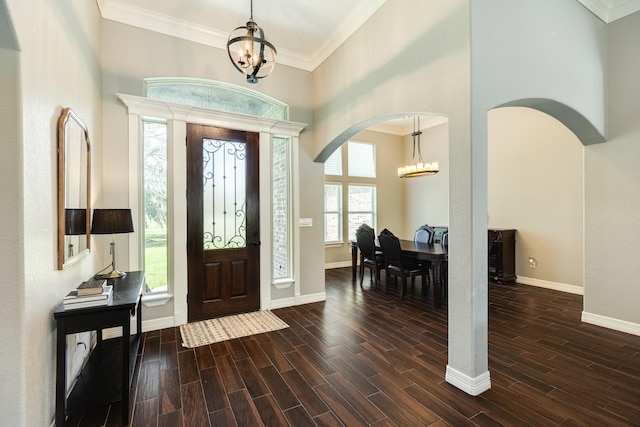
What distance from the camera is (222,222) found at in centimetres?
379

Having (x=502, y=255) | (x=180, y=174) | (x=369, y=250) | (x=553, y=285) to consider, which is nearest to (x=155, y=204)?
(x=180, y=174)

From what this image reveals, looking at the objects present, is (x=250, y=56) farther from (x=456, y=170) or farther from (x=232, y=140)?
(x=456, y=170)

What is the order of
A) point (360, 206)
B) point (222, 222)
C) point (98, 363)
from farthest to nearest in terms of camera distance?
point (360, 206), point (222, 222), point (98, 363)

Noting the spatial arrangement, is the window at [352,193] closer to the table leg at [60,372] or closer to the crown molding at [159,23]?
the crown molding at [159,23]

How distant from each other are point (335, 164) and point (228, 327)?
187 inches

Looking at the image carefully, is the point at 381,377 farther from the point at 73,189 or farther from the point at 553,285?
the point at 553,285

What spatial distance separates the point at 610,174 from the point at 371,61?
3125 mm

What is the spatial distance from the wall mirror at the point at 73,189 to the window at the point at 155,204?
85cm

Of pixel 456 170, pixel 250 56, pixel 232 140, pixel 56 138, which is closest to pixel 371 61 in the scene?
pixel 250 56

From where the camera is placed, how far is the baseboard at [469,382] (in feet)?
7.06

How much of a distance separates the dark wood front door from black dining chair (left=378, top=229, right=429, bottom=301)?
2.04 meters

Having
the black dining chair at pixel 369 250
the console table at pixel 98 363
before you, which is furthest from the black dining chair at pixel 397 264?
the console table at pixel 98 363

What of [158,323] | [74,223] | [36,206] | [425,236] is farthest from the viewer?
[425,236]

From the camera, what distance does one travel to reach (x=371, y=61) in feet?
10.6
